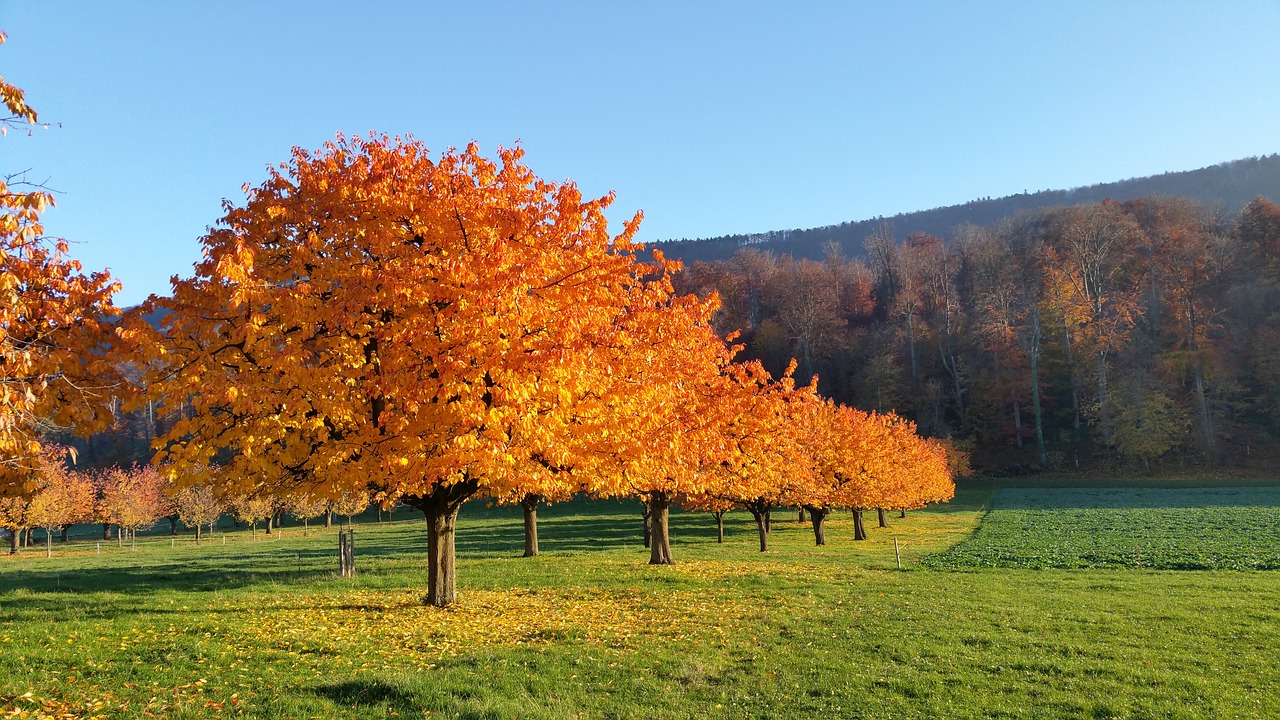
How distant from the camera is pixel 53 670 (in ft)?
28.4

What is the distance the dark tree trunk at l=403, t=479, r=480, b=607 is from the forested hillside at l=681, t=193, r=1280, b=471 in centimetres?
6847

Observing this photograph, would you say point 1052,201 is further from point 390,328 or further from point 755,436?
point 390,328

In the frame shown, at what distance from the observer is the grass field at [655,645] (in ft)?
A: 26.6

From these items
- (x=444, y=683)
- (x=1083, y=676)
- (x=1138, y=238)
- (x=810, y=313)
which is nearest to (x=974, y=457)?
(x=810, y=313)

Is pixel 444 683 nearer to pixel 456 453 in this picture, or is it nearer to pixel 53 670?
pixel 456 453

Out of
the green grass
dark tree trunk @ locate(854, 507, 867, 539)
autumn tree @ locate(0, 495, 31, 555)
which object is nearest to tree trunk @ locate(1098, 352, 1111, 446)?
the green grass

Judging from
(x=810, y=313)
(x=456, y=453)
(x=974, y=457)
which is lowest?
(x=974, y=457)

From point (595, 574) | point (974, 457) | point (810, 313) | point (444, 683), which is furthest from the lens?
point (810, 313)

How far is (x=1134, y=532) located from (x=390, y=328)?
34.5 m

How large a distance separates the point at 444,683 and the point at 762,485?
17.3 meters

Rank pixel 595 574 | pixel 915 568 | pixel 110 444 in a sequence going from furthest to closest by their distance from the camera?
pixel 110 444
pixel 915 568
pixel 595 574

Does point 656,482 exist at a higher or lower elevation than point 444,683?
higher

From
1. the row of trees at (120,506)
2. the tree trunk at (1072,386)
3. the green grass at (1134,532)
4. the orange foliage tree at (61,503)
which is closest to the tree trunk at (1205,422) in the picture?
the tree trunk at (1072,386)

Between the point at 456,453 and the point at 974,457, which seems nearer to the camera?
the point at 456,453
